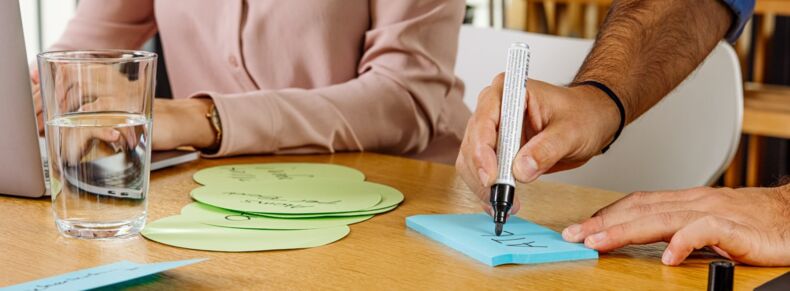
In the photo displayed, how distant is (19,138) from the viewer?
1022 mm

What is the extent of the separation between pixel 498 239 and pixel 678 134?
30.4 inches

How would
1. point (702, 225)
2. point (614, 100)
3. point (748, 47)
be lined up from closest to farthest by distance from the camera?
point (702, 225)
point (614, 100)
point (748, 47)

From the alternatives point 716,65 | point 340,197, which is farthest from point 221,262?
point 716,65

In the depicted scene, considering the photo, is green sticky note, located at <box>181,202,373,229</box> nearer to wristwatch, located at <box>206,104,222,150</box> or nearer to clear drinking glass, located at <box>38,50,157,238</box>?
clear drinking glass, located at <box>38,50,157,238</box>

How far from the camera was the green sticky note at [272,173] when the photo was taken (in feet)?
3.85

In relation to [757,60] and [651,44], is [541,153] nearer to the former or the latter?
[651,44]

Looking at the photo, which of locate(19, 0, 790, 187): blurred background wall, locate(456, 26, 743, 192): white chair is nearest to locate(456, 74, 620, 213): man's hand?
locate(456, 26, 743, 192): white chair

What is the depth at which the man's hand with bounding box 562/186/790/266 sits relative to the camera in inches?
34.3

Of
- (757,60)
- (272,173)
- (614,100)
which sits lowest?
(757,60)

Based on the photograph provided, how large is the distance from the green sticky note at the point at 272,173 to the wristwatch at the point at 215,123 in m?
0.08

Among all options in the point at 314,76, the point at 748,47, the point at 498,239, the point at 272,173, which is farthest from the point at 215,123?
the point at 748,47

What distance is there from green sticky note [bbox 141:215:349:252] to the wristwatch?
0.37 m

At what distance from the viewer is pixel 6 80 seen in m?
0.99

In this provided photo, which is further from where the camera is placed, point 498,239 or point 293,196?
point 293,196
